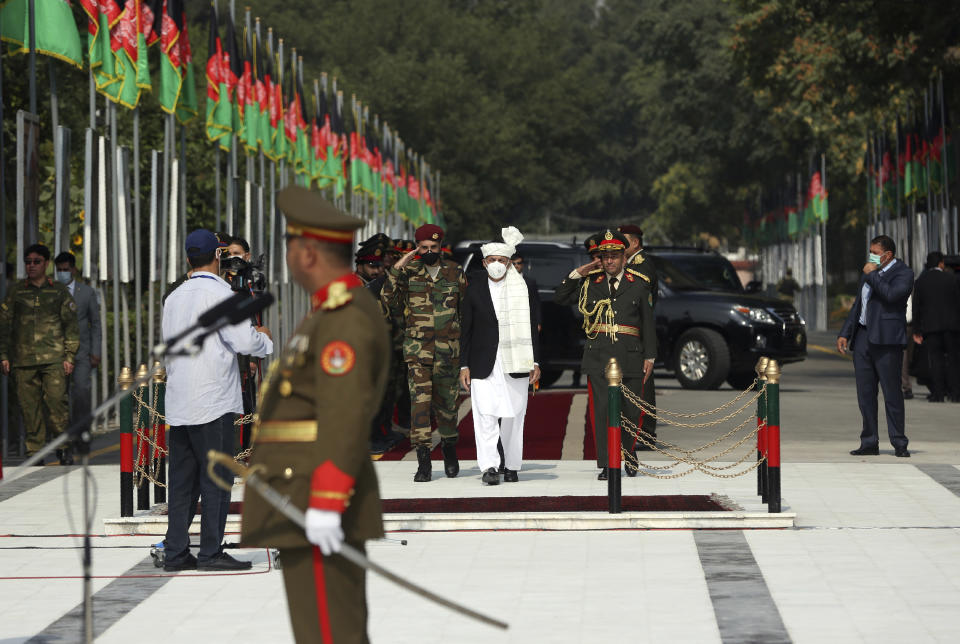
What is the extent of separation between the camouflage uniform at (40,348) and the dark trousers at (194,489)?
7192mm

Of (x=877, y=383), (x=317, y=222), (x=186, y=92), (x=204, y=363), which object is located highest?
(x=186, y=92)

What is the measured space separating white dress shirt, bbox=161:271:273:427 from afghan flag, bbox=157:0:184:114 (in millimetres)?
14581

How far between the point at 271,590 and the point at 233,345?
1.34 metres

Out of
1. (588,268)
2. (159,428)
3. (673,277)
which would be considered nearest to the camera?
(159,428)

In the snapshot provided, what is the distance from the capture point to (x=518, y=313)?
14070 mm

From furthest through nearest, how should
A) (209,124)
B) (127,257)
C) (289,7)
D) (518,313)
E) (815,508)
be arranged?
(289,7)
(209,124)
(127,257)
(518,313)
(815,508)

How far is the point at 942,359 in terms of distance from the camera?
76.9 ft

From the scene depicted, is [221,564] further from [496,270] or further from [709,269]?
[709,269]

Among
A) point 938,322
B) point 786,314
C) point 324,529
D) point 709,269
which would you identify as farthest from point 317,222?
point 709,269

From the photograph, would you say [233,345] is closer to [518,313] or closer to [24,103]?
[518,313]

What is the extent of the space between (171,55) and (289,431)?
62.0ft

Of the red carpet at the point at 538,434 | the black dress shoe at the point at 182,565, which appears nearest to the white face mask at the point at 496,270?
the red carpet at the point at 538,434

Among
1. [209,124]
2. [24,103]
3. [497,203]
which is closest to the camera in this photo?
[209,124]

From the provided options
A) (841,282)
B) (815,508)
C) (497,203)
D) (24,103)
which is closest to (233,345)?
(815,508)
